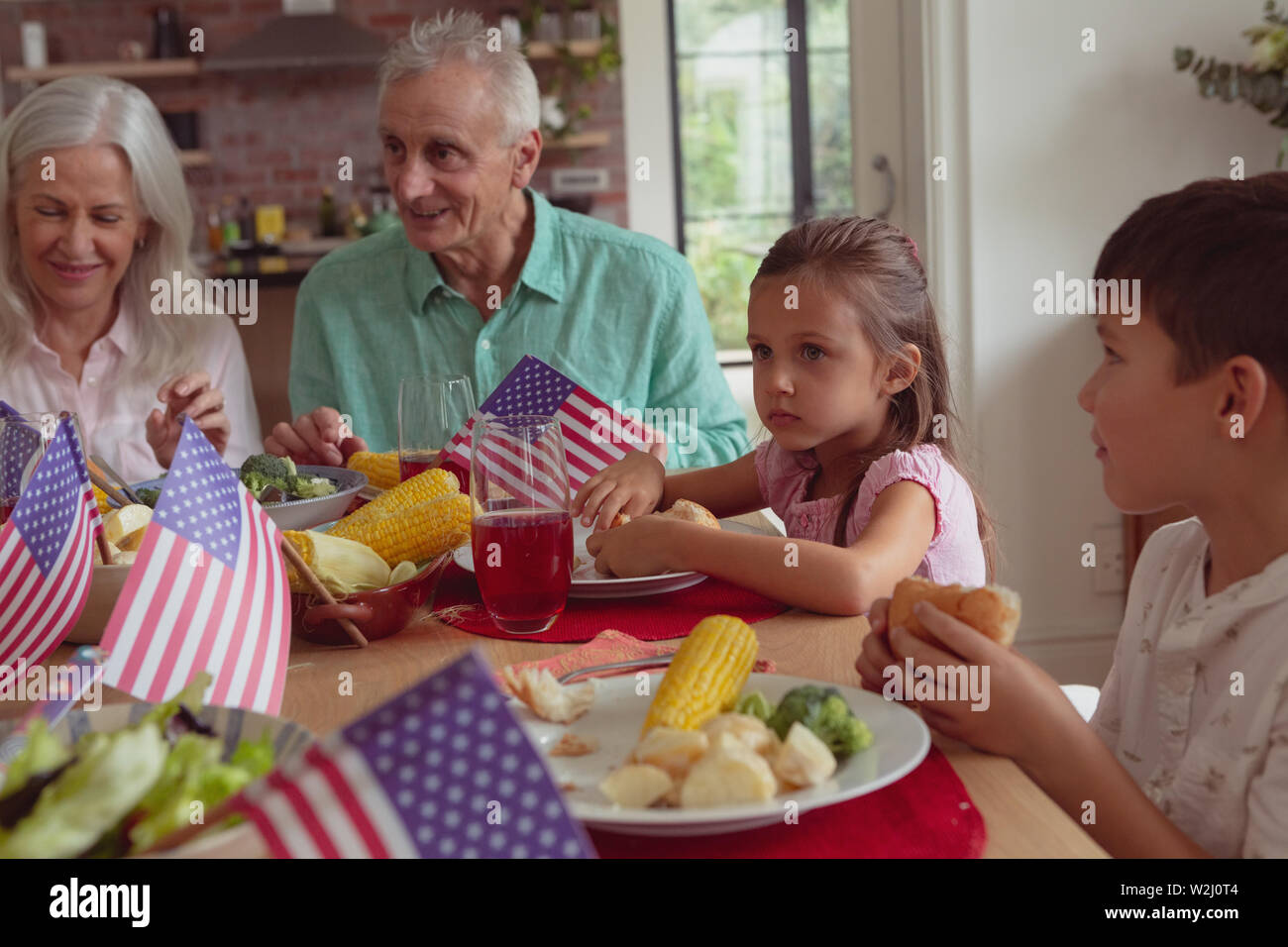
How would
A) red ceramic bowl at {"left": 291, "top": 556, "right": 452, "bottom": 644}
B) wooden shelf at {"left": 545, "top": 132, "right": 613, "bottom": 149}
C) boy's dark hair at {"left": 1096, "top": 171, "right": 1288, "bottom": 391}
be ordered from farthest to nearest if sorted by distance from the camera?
wooden shelf at {"left": 545, "top": 132, "right": 613, "bottom": 149} < red ceramic bowl at {"left": 291, "top": 556, "right": 452, "bottom": 644} < boy's dark hair at {"left": 1096, "top": 171, "right": 1288, "bottom": 391}

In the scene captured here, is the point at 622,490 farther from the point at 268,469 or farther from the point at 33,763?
the point at 33,763

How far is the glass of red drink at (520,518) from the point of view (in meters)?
1.07

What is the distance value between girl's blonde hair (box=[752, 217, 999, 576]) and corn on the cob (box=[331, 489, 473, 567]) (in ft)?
1.50

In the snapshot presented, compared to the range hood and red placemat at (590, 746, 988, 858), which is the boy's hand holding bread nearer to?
red placemat at (590, 746, 988, 858)

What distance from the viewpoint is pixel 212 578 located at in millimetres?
848

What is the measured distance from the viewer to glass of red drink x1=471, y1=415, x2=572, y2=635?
107 centimetres

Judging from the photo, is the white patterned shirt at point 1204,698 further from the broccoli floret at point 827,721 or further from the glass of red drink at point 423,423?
the glass of red drink at point 423,423

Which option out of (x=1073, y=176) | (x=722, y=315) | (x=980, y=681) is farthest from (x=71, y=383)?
(x=722, y=315)

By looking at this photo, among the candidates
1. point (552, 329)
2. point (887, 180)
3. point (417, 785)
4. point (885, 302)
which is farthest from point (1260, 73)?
point (417, 785)

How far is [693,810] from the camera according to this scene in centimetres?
65

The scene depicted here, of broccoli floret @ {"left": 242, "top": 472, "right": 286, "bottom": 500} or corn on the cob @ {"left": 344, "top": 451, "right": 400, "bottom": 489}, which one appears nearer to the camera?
broccoli floret @ {"left": 242, "top": 472, "right": 286, "bottom": 500}

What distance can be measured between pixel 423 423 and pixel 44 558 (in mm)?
616

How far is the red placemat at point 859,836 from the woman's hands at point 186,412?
4.61 feet

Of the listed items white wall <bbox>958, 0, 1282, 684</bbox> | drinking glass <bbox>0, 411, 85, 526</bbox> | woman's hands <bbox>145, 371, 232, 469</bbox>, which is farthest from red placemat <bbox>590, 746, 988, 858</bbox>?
white wall <bbox>958, 0, 1282, 684</bbox>
